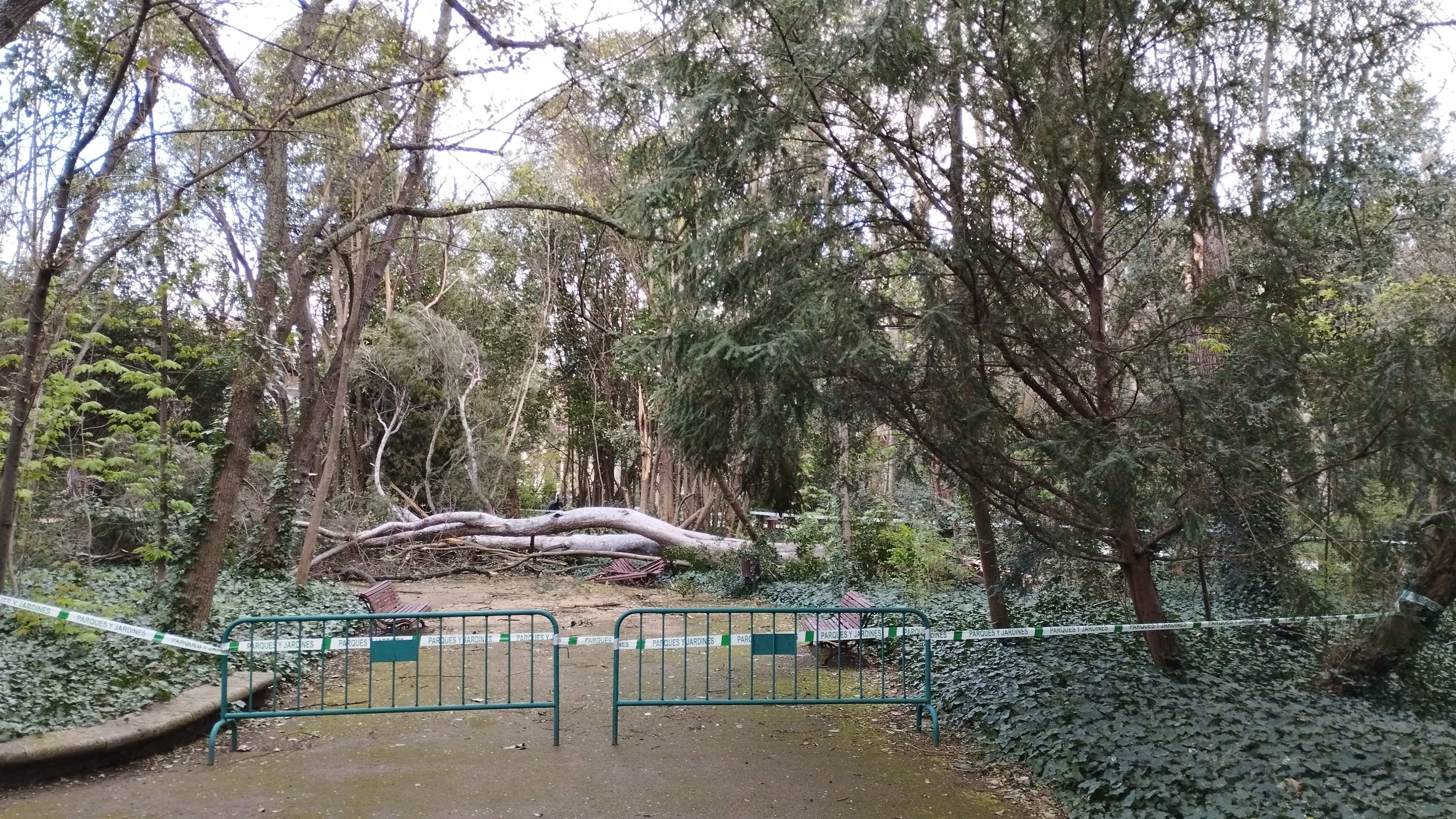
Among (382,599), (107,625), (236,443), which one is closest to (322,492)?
(382,599)

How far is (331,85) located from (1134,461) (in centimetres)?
838

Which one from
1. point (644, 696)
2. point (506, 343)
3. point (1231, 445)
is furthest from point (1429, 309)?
point (506, 343)

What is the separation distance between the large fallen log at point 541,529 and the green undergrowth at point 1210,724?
826 cm

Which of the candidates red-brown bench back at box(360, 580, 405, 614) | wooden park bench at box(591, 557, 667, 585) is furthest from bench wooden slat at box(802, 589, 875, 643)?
wooden park bench at box(591, 557, 667, 585)

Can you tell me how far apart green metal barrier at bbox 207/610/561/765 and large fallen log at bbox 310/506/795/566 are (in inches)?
217

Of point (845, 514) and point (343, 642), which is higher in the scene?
point (845, 514)

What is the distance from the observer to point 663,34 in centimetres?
654

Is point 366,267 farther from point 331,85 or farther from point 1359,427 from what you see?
point 1359,427

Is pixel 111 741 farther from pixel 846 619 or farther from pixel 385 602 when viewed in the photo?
pixel 846 619

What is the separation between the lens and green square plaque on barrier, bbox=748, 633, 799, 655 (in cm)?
605

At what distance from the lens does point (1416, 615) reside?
5.90 m

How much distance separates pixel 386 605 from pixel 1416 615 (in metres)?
9.01

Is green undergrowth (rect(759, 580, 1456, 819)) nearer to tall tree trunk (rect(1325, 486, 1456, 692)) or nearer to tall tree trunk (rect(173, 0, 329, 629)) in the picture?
tall tree trunk (rect(1325, 486, 1456, 692))

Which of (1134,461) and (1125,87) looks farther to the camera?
(1125,87)
